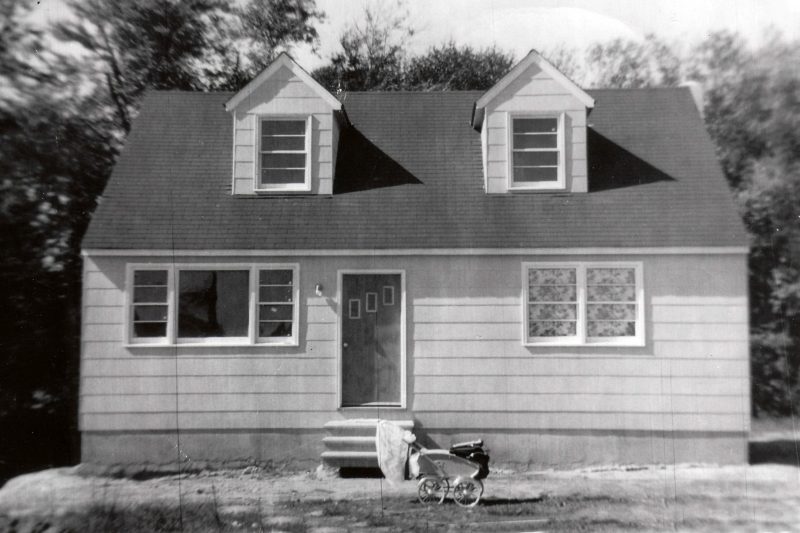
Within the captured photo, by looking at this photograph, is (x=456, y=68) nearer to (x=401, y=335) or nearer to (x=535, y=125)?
(x=535, y=125)

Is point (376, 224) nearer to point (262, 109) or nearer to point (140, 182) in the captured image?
point (262, 109)

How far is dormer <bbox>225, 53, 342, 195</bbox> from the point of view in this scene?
848cm

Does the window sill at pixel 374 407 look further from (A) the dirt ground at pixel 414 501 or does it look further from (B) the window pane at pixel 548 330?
(B) the window pane at pixel 548 330

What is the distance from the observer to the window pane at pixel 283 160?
8648mm

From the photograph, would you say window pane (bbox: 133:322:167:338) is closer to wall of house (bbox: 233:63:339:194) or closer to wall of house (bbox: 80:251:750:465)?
wall of house (bbox: 80:251:750:465)

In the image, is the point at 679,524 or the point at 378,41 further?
the point at 378,41

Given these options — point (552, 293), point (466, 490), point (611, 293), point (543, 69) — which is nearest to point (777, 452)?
point (611, 293)

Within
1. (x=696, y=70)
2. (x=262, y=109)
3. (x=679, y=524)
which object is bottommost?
(x=679, y=524)

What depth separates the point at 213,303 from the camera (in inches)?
320

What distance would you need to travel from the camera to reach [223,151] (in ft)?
28.8

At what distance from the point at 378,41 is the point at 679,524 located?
6405 mm

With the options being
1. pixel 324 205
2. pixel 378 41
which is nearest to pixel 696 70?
pixel 378 41

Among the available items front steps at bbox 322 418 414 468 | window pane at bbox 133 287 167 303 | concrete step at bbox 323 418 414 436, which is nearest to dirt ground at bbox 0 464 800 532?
front steps at bbox 322 418 414 468

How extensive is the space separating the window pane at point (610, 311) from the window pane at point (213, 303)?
439 centimetres
